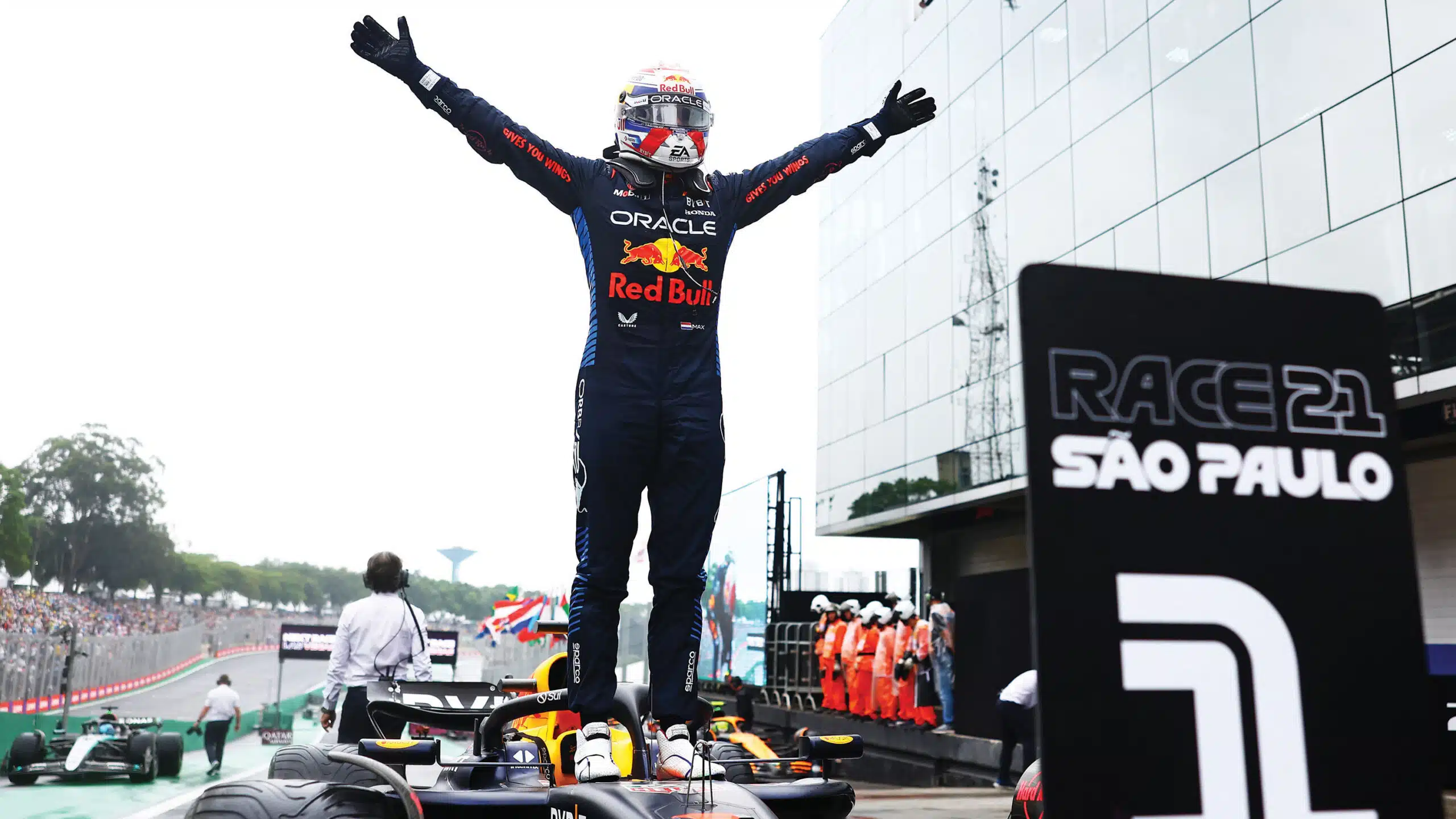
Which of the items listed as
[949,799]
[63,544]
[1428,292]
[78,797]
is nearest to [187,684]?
[63,544]

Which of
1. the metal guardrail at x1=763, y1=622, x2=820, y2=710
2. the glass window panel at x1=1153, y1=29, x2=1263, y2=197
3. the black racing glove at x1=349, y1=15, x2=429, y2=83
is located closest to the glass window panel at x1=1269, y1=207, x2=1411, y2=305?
the glass window panel at x1=1153, y1=29, x2=1263, y2=197

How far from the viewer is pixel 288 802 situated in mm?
2877

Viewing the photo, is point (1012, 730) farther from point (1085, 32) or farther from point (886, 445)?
point (886, 445)

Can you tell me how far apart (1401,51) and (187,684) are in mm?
43805

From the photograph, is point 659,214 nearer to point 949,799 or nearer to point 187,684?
point 949,799

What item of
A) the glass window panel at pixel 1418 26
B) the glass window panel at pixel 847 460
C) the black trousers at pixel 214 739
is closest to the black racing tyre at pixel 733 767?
the glass window panel at pixel 1418 26

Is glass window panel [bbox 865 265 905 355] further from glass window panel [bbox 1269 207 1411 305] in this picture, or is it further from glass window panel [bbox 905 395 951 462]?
glass window panel [bbox 1269 207 1411 305]

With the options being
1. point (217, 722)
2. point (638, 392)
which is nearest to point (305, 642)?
point (217, 722)

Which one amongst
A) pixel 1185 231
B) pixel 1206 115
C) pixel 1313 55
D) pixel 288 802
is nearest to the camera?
pixel 288 802

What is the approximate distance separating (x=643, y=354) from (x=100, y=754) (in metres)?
13.7

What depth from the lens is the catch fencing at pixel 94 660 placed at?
20.0m

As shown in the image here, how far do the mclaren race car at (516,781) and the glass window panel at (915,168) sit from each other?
20370 mm

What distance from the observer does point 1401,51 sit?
1169 cm

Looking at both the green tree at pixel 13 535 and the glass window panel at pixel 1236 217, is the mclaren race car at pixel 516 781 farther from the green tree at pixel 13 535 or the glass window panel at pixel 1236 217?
the green tree at pixel 13 535
